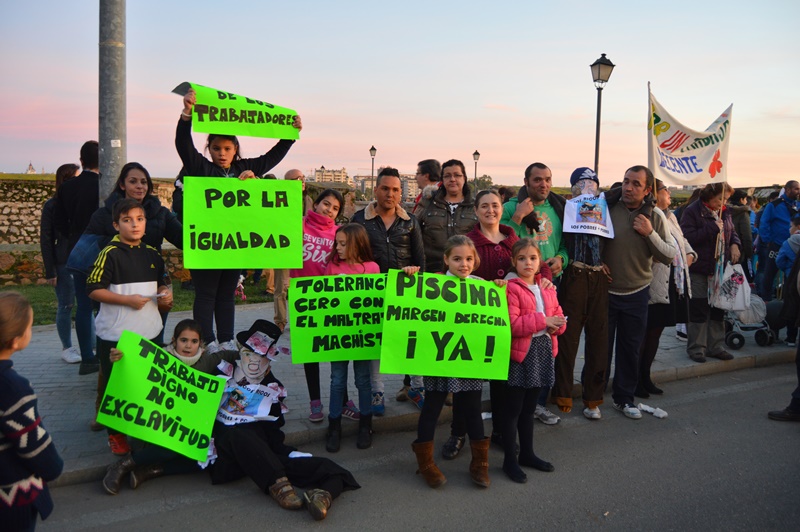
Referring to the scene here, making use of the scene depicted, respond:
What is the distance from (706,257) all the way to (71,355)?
24.8ft

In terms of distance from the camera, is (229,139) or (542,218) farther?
(542,218)

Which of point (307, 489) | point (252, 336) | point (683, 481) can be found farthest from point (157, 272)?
point (683, 481)

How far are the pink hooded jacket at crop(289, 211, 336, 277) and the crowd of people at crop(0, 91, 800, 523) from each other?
13 millimetres

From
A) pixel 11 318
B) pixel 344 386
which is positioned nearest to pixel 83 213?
pixel 344 386

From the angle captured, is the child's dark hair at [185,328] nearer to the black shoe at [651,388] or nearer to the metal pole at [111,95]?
the metal pole at [111,95]

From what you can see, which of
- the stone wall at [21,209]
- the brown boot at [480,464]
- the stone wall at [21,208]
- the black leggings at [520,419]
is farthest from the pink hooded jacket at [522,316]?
the stone wall at [21,209]

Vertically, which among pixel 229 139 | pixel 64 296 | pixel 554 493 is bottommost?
pixel 554 493

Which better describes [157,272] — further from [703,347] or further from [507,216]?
[703,347]

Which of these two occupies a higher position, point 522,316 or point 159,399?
point 522,316

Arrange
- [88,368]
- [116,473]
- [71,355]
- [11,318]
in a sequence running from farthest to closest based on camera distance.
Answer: [71,355], [88,368], [116,473], [11,318]

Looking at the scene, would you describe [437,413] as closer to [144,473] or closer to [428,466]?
[428,466]

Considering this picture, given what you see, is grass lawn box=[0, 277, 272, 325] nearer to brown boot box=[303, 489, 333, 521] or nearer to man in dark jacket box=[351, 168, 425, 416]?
man in dark jacket box=[351, 168, 425, 416]

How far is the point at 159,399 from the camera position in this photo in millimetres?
4113

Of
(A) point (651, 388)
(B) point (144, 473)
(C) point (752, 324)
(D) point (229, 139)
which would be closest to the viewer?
(B) point (144, 473)
